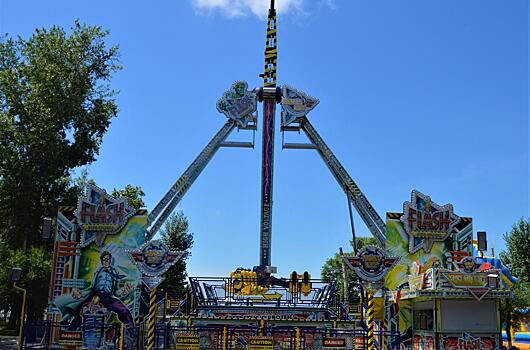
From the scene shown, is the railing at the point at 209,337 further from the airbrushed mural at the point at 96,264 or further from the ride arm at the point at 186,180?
the ride arm at the point at 186,180

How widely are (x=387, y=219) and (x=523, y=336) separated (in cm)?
Answer: 2194

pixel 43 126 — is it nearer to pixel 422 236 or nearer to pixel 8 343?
pixel 8 343

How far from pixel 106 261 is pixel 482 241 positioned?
19204 mm

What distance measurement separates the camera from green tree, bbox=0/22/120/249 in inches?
1475

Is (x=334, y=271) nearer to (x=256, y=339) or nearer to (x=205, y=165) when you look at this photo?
(x=205, y=165)

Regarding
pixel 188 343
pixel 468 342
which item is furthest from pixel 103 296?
pixel 468 342

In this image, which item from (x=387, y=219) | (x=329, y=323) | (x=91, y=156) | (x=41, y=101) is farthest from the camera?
(x=91, y=156)

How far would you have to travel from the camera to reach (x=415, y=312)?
28438mm

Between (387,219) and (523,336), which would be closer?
(387,219)

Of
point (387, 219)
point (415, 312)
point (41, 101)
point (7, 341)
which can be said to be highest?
point (41, 101)

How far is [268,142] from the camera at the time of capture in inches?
1331

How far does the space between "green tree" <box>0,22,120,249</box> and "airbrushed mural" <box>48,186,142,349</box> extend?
390 inches

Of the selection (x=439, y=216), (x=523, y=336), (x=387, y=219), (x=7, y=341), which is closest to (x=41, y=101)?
(x=7, y=341)

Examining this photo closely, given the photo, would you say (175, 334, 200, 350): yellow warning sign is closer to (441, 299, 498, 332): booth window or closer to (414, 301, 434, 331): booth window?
(441, 299, 498, 332): booth window
